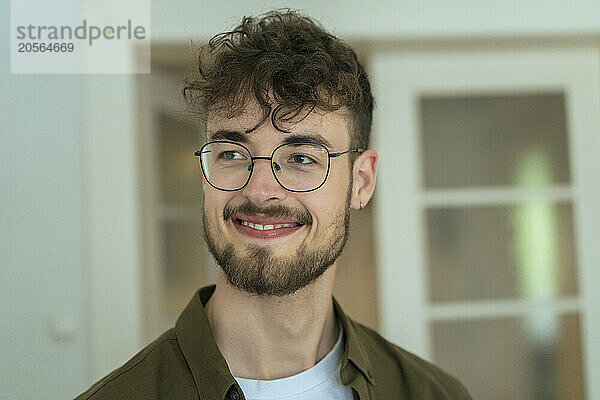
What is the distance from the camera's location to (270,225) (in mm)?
1546

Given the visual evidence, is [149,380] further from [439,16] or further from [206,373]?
[439,16]

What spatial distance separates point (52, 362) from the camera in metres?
2.26

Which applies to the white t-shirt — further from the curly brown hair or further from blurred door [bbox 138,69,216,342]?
blurred door [bbox 138,69,216,342]

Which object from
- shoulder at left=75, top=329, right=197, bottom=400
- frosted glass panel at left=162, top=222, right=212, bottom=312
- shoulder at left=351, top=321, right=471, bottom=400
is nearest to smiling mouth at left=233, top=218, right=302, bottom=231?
shoulder at left=75, top=329, right=197, bottom=400

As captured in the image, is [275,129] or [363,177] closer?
[275,129]

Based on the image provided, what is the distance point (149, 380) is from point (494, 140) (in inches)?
67.9

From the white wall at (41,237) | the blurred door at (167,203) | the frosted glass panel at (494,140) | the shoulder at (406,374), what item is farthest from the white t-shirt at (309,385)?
the frosted glass panel at (494,140)

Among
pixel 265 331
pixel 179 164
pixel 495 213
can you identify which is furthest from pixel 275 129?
pixel 179 164

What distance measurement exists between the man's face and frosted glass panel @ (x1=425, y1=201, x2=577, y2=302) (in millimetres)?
1188

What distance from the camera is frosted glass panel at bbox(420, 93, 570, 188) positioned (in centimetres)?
270

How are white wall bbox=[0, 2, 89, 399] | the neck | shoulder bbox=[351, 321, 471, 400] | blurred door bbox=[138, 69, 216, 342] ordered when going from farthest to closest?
blurred door bbox=[138, 69, 216, 342]
white wall bbox=[0, 2, 89, 399]
shoulder bbox=[351, 321, 471, 400]
the neck

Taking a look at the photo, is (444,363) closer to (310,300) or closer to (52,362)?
(310,300)

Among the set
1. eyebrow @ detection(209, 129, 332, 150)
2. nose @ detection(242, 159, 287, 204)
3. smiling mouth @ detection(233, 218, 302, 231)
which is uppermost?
eyebrow @ detection(209, 129, 332, 150)

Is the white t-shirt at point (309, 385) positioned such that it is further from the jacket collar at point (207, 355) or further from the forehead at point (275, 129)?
the forehead at point (275, 129)
